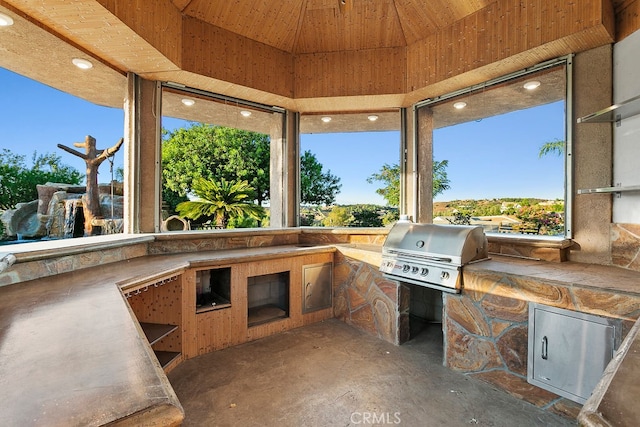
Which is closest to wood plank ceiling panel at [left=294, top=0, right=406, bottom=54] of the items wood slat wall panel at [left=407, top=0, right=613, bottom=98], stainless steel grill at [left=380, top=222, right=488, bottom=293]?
wood slat wall panel at [left=407, top=0, right=613, bottom=98]

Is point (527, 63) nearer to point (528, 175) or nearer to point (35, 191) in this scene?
point (528, 175)

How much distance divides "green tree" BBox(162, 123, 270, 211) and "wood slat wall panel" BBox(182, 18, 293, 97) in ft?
3.98

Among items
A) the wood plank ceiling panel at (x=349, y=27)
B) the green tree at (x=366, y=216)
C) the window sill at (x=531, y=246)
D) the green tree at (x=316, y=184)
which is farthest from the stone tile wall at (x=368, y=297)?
the wood plank ceiling panel at (x=349, y=27)

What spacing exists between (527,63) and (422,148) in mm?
1307

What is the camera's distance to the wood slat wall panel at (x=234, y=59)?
284 cm

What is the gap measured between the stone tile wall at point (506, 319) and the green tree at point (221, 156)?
296 centimetres

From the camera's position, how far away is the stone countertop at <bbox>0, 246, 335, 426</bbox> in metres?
0.64

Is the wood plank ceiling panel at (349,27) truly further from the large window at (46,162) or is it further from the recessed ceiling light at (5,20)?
the recessed ceiling light at (5,20)

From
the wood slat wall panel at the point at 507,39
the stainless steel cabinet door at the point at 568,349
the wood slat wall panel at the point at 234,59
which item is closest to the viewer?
the stainless steel cabinet door at the point at 568,349

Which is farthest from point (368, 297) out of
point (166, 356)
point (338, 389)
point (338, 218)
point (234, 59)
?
point (234, 59)

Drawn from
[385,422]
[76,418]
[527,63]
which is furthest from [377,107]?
[76,418]

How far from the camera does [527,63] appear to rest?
2.66 metres

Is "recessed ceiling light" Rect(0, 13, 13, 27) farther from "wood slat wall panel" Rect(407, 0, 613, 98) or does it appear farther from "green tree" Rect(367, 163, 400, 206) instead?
"green tree" Rect(367, 163, 400, 206)

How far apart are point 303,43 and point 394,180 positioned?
6.49 ft
